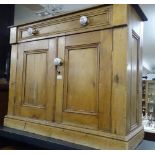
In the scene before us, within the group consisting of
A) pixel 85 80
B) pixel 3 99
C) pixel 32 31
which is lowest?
pixel 3 99

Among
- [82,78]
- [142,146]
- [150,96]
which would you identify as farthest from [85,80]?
[150,96]

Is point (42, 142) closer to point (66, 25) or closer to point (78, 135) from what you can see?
point (78, 135)

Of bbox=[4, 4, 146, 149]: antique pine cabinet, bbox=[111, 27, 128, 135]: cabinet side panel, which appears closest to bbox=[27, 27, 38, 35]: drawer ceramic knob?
bbox=[4, 4, 146, 149]: antique pine cabinet

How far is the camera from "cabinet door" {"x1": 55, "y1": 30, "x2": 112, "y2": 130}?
0.79 meters

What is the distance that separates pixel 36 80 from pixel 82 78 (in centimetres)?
27

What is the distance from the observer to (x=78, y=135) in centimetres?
82

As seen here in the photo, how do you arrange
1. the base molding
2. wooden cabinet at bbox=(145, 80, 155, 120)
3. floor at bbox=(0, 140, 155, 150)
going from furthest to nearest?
wooden cabinet at bbox=(145, 80, 155, 120)
floor at bbox=(0, 140, 155, 150)
the base molding

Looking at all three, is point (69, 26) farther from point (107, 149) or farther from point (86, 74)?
point (107, 149)

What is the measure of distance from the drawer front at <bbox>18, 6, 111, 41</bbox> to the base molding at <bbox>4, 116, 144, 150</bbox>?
44 centimetres

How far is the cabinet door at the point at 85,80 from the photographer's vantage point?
0.79 m

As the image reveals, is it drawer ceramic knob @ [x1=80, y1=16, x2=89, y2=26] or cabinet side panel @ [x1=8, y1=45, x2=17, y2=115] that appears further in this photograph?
cabinet side panel @ [x1=8, y1=45, x2=17, y2=115]

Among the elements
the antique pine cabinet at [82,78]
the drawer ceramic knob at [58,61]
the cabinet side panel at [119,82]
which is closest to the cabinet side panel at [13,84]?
the antique pine cabinet at [82,78]

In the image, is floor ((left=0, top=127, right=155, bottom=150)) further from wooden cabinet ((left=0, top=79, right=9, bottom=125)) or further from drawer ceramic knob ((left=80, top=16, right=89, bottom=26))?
drawer ceramic knob ((left=80, top=16, right=89, bottom=26))

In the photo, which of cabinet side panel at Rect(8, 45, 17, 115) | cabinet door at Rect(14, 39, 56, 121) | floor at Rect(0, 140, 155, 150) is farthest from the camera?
cabinet side panel at Rect(8, 45, 17, 115)
